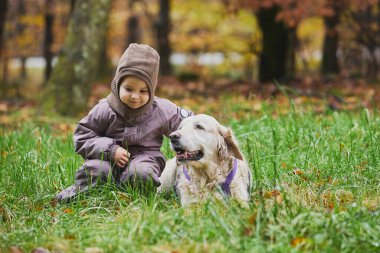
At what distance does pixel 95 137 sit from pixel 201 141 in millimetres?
1052

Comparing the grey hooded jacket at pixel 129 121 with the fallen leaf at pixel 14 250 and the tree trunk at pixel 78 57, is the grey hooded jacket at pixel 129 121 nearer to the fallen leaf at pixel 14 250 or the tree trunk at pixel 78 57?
the fallen leaf at pixel 14 250

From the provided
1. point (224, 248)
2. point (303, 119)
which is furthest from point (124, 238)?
point (303, 119)

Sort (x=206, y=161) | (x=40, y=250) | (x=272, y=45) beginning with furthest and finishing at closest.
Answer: (x=272, y=45) → (x=206, y=161) → (x=40, y=250)

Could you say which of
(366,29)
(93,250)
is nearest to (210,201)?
(93,250)

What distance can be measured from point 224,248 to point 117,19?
69.0 ft

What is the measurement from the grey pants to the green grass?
0.39 ft

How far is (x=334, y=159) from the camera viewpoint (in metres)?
5.31

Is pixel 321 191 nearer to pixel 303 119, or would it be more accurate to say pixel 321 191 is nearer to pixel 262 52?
pixel 303 119

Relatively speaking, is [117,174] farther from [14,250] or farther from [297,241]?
[297,241]

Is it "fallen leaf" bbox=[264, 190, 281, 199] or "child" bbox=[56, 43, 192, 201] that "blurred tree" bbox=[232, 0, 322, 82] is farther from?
"fallen leaf" bbox=[264, 190, 281, 199]

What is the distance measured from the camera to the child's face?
485cm

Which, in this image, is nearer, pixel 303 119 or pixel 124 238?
pixel 124 238

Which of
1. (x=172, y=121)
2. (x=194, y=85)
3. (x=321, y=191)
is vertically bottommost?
(x=194, y=85)

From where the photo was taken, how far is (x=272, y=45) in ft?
49.0
